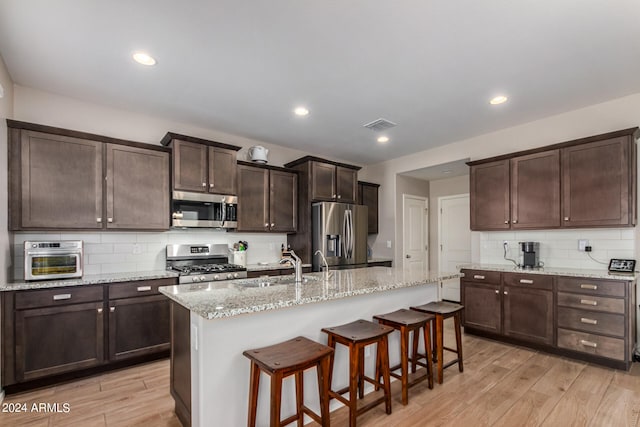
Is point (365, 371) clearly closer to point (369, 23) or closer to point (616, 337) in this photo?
point (616, 337)

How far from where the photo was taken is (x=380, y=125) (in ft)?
13.4

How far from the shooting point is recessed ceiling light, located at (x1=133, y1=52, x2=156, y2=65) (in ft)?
8.21

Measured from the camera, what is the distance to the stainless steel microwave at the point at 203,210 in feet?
12.2

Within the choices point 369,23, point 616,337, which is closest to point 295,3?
point 369,23

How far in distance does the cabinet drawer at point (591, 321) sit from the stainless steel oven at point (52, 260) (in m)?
Answer: 4.86

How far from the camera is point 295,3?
197 centimetres

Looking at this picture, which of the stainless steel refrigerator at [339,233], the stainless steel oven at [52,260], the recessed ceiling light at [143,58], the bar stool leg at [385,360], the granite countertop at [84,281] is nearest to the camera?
the bar stool leg at [385,360]

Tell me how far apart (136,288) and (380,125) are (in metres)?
3.33

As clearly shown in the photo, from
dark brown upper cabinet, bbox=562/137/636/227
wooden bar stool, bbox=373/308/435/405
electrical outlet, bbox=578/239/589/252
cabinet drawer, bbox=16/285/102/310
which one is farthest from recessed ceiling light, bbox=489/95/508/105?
cabinet drawer, bbox=16/285/102/310

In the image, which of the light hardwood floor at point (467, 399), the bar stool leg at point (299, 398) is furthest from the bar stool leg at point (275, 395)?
the light hardwood floor at point (467, 399)

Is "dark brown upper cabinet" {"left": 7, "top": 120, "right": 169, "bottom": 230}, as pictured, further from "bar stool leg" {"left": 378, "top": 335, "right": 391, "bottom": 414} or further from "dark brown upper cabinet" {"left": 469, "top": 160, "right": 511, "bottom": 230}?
"dark brown upper cabinet" {"left": 469, "top": 160, "right": 511, "bottom": 230}

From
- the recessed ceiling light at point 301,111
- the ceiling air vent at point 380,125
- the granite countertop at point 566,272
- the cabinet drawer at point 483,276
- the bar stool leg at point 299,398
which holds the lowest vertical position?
the bar stool leg at point 299,398

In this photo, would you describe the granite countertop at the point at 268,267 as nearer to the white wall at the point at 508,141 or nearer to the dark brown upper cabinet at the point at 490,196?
the white wall at the point at 508,141

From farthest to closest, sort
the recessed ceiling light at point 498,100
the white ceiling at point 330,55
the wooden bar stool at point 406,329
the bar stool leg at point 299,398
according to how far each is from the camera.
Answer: the recessed ceiling light at point 498,100 → the wooden bar stool at point 406,329 → the white ceiling at point 330,55 → the bar stool leg at point 299,398
